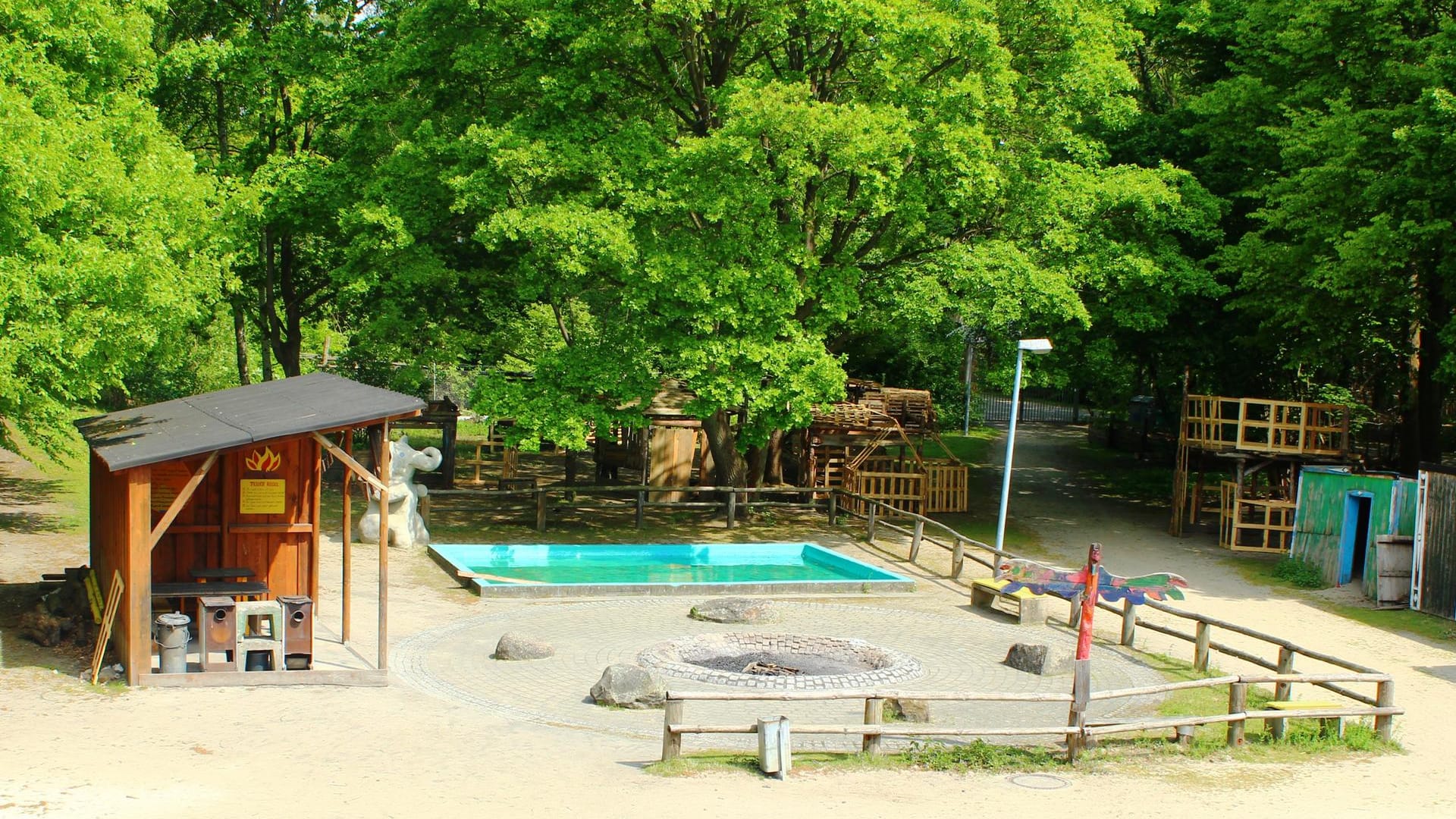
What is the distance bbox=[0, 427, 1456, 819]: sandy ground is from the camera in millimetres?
9719

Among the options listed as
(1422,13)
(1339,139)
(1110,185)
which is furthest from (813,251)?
(1422,13)

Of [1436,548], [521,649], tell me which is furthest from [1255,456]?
[521,649]

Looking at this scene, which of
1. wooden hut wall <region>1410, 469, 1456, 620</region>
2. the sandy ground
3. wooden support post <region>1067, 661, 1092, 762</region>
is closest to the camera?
the sandy ground

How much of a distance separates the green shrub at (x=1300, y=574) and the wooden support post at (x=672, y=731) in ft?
50.8

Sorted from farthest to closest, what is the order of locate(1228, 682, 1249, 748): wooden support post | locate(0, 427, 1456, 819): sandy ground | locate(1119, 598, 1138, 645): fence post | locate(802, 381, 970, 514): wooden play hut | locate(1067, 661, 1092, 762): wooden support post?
locate(802, 381, 970, 514): wooden play hut
locate(1119, 598, 1138, 645): fence post
locate(1228, 682, 1249, 748): wooden support post
locate(1067, 661, 1092, 762): wooden support post
locate(0, 427, 1456, 819): sandy ground

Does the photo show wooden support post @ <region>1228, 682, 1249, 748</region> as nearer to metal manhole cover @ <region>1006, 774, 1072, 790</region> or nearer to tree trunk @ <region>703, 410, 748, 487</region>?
metal manhole cover @ <region>1006, 774, 1072, 790</region>

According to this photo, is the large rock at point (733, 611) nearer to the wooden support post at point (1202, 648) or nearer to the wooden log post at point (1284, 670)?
the wooden support post at point (1202, 648)

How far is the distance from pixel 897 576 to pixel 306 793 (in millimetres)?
12543

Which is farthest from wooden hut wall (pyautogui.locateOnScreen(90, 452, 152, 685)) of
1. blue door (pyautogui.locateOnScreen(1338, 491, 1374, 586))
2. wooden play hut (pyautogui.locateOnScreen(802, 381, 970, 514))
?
blue door (pyautogui.locateOnScreen(1338, 491, 1374, 586))

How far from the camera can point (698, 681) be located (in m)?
14.1

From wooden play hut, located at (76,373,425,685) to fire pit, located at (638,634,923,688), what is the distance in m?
3.54

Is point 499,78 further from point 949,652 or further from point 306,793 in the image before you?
point 306,793

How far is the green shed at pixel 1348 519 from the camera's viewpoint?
21219 mm

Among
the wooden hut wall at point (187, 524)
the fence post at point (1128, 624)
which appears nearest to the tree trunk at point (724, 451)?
the fence post at point (1128, 624)
